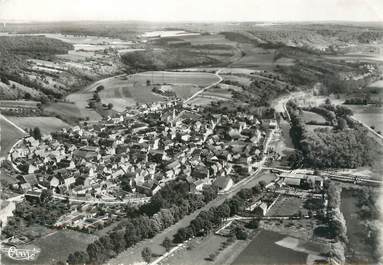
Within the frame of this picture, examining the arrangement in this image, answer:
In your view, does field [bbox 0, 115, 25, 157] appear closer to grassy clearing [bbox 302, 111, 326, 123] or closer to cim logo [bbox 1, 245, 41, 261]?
cim logo [bbox 1, 245, 41, 261]

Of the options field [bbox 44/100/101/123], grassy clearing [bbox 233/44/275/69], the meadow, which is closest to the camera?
the meadow

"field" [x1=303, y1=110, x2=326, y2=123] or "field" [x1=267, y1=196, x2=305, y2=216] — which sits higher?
"field" [x1=303, y1=110, x2=326, y2=123]

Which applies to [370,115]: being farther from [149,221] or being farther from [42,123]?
[42,123]

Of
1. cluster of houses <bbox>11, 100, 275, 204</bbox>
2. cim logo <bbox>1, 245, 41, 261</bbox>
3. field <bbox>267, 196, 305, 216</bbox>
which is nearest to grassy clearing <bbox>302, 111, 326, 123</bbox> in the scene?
cluster of houses <bbox>11, 100, 275, 204</bbox>

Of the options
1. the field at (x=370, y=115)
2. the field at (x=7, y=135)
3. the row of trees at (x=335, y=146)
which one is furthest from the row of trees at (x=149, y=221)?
the field at (x=370, y=115)

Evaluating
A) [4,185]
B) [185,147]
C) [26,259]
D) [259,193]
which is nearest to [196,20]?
[185,147]

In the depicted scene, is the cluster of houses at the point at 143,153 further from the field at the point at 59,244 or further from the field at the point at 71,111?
the field at the point at 59,244

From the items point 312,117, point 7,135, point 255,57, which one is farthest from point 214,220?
point 255,57

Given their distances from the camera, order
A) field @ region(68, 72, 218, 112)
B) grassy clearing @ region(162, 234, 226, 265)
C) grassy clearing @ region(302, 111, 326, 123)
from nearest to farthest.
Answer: grassy clearing @ region(162, 234, 226, 265), grassy clearing @ region(302, 111, 326, 123), field @ region(68, 72, 218, 112)
